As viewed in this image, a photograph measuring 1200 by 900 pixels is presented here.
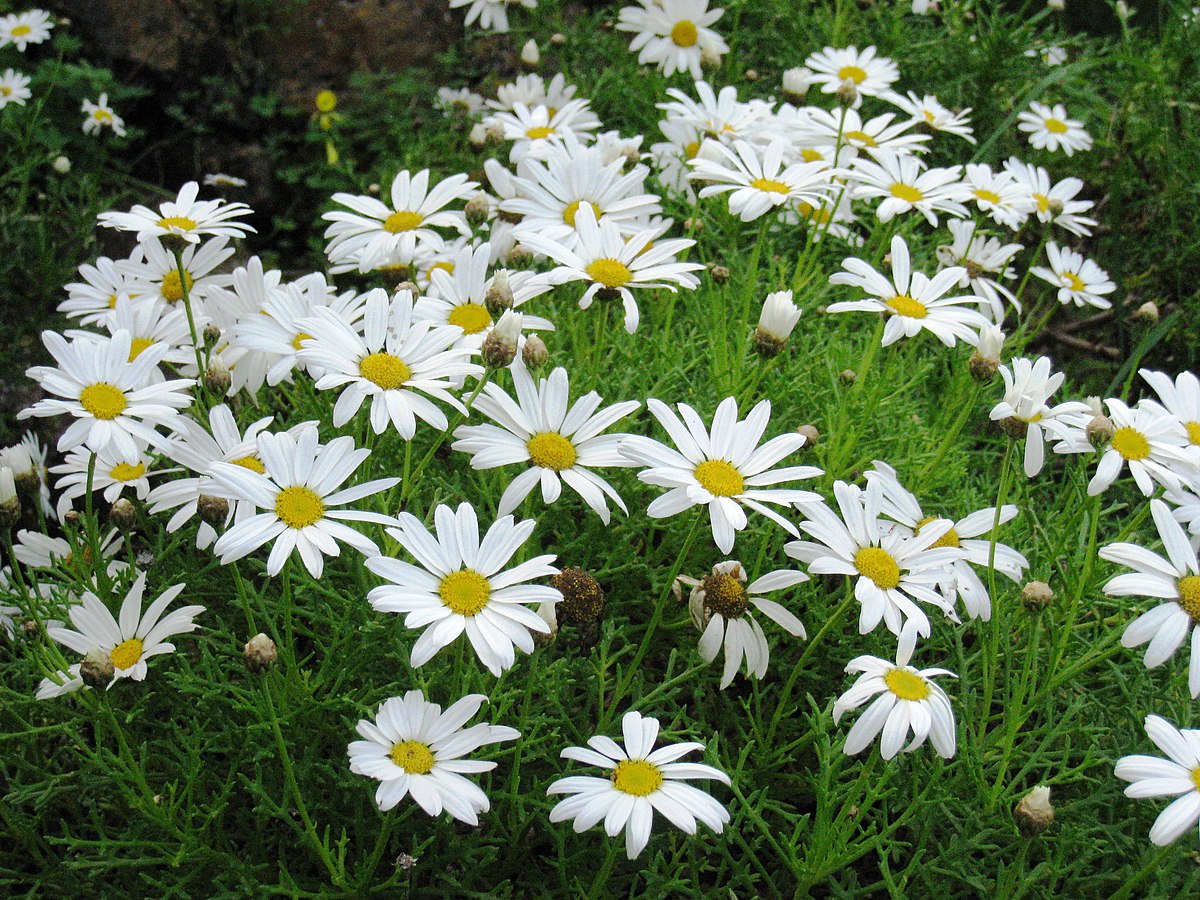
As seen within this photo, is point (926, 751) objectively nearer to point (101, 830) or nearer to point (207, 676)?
point (207, 676)

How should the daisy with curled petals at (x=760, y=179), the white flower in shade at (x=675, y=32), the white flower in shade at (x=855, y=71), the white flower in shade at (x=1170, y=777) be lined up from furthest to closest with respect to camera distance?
the white flower in shade at (x=675, y=32), the white flower in shade at (x=855, y=71), the daisy with curled petals at (x=760, y=179), the white flower in shade at (x=1170, y=777)

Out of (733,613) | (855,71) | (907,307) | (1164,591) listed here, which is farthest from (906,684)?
(855,71)

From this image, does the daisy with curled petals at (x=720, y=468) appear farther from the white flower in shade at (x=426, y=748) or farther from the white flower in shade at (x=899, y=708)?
the white flower in shade at (x=426, y=748)

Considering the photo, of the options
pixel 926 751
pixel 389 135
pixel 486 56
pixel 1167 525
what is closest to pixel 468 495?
pixel 926 751

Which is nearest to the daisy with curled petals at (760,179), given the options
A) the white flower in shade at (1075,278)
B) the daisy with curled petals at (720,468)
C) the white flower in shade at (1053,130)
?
the daisy with curled petals at (720,468)

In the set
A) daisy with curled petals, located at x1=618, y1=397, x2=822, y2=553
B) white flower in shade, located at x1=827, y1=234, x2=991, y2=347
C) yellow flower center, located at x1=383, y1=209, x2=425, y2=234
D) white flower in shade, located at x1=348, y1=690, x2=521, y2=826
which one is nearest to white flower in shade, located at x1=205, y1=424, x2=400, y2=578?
white flower in shade, located at x1=348, y1=690, x2=521, y2=826

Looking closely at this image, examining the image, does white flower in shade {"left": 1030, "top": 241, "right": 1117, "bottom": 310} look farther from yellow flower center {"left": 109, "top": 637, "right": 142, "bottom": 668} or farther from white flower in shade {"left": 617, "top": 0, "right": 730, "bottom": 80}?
yellow flower center {"left": 109, "top": 637, "right": 142, "bottom": 668}

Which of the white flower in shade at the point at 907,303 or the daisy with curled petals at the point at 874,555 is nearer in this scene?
the daisy with curled petals at the point at 874,555
